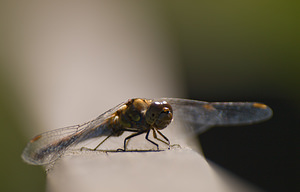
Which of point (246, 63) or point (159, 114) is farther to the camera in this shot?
point (246, 63)

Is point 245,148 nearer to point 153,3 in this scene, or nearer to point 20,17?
point 153,3

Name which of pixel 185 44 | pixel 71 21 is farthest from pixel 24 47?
pixel 185 44

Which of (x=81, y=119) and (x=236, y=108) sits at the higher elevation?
(x=81, y=119)

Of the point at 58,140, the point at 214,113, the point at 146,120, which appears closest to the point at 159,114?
the point at 146,120

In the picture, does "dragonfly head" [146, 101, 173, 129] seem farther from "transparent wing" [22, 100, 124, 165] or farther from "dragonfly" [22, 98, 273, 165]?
"transparent wing" [22, 100, 124, 165]

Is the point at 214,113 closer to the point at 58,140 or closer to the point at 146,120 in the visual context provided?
the point at 146,120

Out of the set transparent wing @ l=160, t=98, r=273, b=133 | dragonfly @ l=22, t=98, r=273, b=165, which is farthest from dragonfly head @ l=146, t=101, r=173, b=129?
transparent wing @ l=160, t=98, r=273, b=133

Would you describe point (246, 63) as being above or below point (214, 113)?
above
